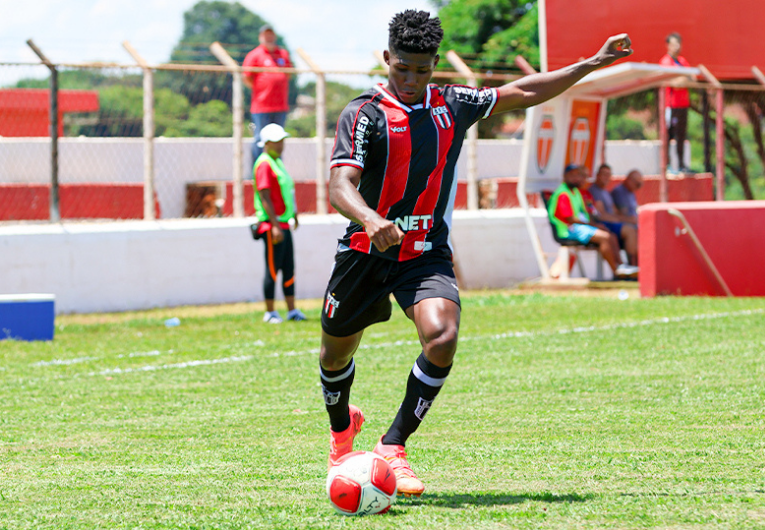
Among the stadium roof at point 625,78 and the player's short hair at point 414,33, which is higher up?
the stadium roof at point 625,78

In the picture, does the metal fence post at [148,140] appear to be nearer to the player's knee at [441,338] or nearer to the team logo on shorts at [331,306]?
the team logo on shorts at [331,306]

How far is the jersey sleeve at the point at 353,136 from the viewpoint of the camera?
4.33 m

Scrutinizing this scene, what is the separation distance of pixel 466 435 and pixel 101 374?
12.8ft

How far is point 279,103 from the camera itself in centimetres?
1458

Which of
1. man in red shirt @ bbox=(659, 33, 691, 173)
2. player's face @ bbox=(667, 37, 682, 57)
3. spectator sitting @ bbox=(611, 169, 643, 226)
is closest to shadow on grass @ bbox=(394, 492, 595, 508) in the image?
spectator sitting @ bbox=(611, 169, 643, 226)

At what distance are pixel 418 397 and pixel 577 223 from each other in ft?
34.3

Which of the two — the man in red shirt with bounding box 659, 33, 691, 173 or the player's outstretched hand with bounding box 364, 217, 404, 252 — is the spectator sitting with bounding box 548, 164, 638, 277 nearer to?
the man in red shirt with bounding box 659, 33, 691, 173

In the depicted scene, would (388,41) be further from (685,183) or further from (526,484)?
(685,183)

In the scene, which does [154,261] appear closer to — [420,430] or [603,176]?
[603,176]

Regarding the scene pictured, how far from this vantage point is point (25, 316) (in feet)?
34.0

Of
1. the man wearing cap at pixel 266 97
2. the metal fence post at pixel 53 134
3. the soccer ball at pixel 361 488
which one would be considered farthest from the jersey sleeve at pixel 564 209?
the soccer ball at pixel 361 488

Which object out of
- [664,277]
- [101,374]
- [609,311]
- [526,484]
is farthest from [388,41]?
[664,277]

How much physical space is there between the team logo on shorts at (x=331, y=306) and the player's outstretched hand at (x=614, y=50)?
1.71 meters

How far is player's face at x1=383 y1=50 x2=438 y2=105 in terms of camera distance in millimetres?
4375
